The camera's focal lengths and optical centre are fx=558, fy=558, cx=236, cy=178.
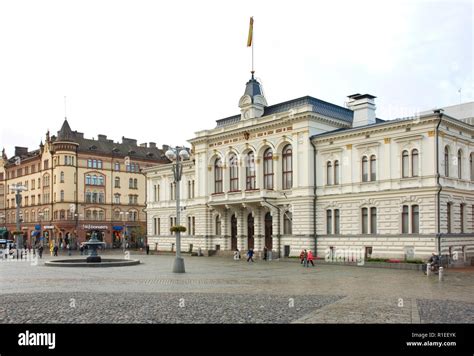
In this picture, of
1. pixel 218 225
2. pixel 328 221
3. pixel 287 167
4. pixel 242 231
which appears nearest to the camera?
pixel 328 221

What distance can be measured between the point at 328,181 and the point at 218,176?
14862 millimetres

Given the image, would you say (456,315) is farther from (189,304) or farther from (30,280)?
(30,280)

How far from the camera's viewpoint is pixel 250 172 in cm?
5734

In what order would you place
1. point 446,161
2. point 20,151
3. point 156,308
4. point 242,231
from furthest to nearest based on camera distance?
point 20,151
point 242,231
point 446,161
point 156,308

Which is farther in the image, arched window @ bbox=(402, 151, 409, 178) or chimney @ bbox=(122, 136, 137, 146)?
chimney @ bbox=(122, 136, 137, 146)

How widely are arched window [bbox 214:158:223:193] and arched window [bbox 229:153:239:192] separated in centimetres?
178

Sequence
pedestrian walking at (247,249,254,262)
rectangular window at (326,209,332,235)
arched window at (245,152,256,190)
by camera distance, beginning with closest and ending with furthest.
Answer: pedestrian walking at (247,249,254,262) → rectangular window at (326,209,332,235) → arched window at (245,152,256,190)

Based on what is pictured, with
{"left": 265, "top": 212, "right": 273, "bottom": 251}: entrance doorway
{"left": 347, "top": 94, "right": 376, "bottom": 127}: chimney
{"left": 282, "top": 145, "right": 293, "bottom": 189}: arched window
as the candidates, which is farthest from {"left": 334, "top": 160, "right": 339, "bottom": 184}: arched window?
{"left": 265, "top": 212, "right": 273, "bottom": 251}: entrance doorway

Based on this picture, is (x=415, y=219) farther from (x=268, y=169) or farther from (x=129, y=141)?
(x=129, y=141)

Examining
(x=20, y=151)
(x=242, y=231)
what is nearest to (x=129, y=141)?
(x=20, y=151)

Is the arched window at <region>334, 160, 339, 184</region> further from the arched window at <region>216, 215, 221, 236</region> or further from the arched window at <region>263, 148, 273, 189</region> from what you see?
the arched window at <region>216, 215, 221, 236</region>

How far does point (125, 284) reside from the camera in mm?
26938

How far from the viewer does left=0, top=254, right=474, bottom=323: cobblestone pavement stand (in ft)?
53.9
